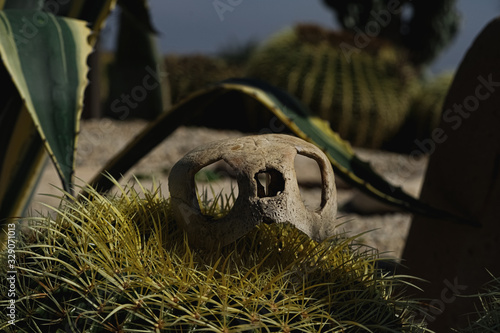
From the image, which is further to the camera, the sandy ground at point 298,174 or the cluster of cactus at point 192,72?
the cluster of cactus at point 192,72

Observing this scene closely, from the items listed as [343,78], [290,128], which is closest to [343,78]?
[343,78]

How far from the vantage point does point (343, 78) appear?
22.6ft

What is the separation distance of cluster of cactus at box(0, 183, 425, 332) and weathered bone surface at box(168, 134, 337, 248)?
33 millimetres

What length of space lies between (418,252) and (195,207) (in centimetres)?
111

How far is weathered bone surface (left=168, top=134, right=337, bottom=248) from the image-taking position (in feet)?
2.79

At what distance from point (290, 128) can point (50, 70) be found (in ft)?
1.65

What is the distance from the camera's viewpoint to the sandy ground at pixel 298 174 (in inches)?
141

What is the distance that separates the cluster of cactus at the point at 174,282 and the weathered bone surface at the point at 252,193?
0.11 ft

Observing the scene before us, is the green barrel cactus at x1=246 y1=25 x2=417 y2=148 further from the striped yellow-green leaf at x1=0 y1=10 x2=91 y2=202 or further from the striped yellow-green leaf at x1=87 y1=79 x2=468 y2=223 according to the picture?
the striped yellow-green leaf at x1=0 y1=10 x2=91 y2=202

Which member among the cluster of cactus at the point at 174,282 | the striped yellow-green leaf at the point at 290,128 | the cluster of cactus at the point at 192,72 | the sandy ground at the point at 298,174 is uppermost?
the striped yellow-green leaf at the point at 290,128

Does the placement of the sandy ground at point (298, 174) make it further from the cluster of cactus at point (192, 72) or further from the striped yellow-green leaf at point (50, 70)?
the cluster of cactus at point (192, 72)

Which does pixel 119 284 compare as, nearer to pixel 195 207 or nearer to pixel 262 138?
pixel 195 207

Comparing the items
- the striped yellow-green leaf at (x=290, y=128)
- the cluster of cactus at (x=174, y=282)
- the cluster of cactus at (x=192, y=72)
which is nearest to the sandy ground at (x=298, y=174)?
the striped yellow-green leaf at (x=290, y=128)

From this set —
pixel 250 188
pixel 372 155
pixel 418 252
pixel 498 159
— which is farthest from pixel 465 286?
pixel 372 155
